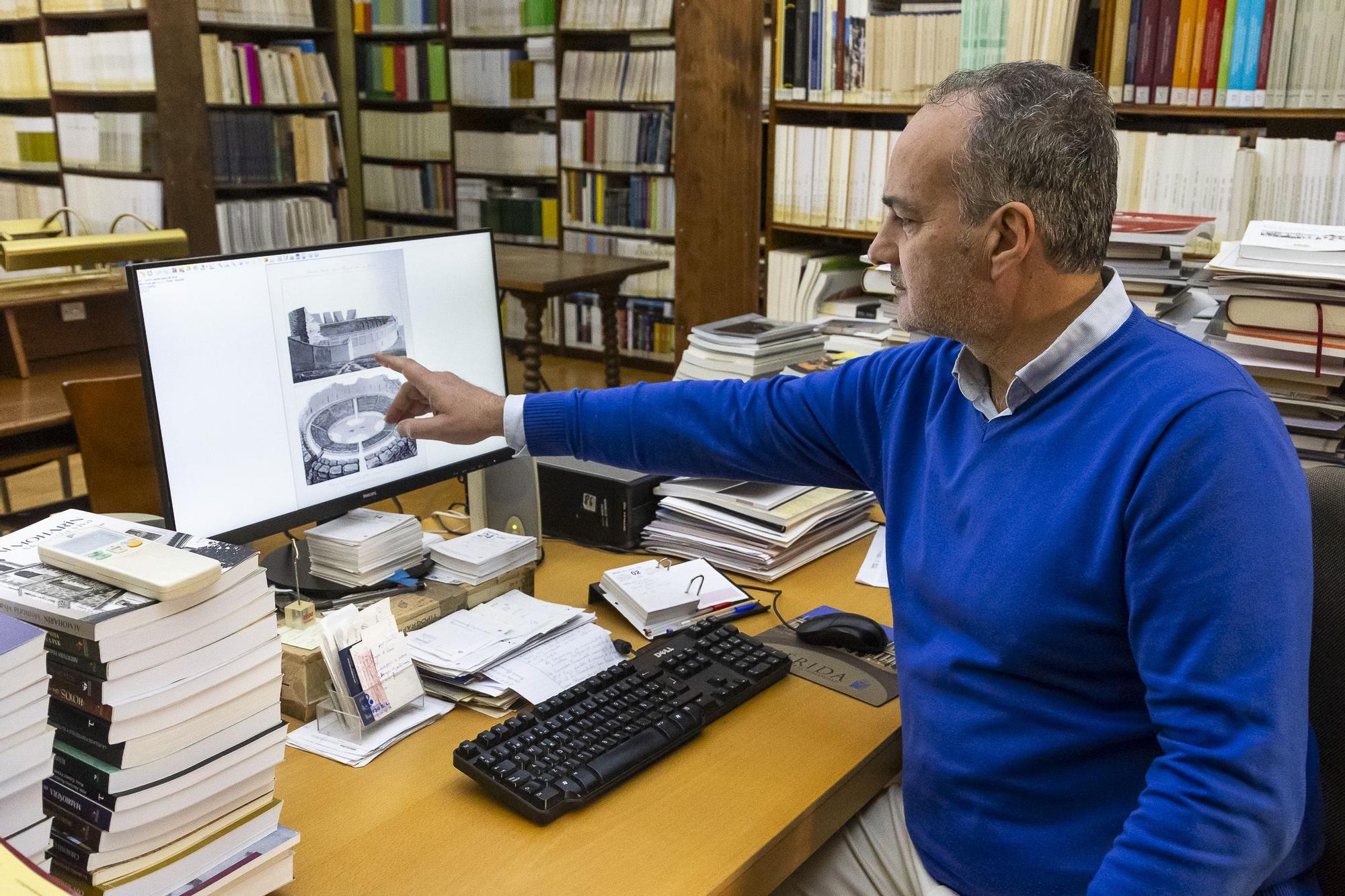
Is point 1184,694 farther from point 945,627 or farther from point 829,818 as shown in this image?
point 829,818

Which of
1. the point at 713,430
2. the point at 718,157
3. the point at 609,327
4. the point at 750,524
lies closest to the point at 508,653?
Result: the point at 713,430

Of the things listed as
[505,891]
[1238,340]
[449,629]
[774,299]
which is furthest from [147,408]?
[774,299]

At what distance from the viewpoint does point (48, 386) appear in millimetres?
3135

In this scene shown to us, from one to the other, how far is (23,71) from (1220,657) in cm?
615

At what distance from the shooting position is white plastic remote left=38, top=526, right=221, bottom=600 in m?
0.85

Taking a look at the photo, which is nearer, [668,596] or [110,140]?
[668,596]

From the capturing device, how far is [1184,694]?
92cm

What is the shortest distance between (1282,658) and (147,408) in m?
1.12

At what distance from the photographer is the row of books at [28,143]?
5559mm

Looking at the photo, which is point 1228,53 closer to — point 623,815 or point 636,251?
point 623,815

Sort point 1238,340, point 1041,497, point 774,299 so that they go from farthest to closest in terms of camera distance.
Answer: point 774,299, point 1238,340, point 1041,497

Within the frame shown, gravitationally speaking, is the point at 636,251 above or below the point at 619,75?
below

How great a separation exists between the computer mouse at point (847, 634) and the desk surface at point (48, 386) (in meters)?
2.10

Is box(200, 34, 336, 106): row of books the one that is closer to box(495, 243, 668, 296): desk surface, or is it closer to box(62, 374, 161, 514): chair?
box(495, 243, 668, 296): desk surface
